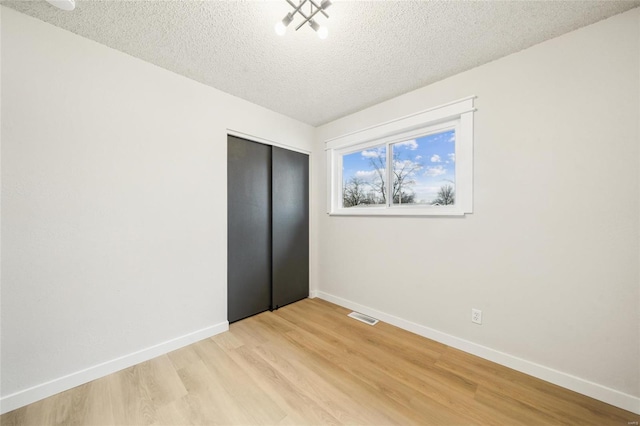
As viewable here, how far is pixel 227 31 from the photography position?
161 centimetres

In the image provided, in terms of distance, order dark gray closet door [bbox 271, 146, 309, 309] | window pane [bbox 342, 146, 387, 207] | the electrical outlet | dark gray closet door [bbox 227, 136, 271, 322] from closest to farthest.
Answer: the electrical outlet
dark gray closet door [bbox 227, 136, 271, 322]
window pane [bbox 342, 146, 387, 207]
dark gray closet door [bbox 271, 146, 309, 309]

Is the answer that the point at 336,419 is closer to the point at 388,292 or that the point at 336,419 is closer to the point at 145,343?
the point at 388,292

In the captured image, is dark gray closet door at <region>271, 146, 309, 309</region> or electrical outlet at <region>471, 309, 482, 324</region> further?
dark gray closet door at <region>271, 146, 309, 309</region>

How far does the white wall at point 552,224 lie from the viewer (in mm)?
1440

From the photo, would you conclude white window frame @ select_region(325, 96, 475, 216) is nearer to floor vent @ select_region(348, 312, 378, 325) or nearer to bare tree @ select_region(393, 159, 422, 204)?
bare tree @ select_region(393, 159, 422, 204)

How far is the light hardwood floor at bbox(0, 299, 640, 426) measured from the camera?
4.47 ft

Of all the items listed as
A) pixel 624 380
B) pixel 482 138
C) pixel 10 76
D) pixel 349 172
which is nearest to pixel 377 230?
pixel 349 172

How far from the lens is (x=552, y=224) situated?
65.1 inches

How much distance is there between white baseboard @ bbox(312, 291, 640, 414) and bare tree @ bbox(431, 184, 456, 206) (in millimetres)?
1221

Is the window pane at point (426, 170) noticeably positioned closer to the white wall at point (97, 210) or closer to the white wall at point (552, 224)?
the white wall at point (552, 224)

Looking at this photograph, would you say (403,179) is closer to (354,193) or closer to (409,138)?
(409,138)

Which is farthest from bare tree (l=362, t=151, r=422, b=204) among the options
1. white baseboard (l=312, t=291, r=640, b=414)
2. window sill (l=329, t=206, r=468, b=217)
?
white baseboard (l=312, t=291, r=640, b=414)

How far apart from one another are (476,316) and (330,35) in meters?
2.48

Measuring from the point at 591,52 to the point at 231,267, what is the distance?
3.32 meters
